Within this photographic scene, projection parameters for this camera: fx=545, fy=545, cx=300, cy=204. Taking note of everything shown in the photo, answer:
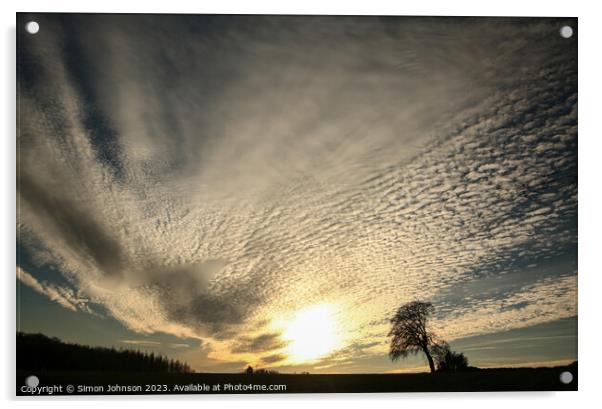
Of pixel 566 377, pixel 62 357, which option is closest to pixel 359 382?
pixel 566 377

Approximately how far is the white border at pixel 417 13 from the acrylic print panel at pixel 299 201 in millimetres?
81

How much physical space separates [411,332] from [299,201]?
4.46 feet

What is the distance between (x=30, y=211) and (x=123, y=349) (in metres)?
1.30

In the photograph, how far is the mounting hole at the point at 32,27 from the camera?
4.41 meters

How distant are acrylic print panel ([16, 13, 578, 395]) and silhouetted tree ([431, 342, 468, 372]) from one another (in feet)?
0.06

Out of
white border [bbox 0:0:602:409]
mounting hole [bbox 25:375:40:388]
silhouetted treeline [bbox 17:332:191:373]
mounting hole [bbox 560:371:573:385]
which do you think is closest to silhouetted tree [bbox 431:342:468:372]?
white border [bbox 0:0:602:409]

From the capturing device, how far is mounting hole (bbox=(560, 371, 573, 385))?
4.38 m

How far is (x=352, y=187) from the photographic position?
14.7ft

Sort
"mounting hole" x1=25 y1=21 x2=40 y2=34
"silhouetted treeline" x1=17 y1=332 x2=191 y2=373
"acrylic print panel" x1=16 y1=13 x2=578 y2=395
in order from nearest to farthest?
1. "silhouetted treeline" x1=17 y1=332 x2=191 y2=373
2. "acrylic print panel" x1=16 y1=13 x2=578 y2=395
3. "mounting hole" x1=25 y1=21 x2=40 y2=34

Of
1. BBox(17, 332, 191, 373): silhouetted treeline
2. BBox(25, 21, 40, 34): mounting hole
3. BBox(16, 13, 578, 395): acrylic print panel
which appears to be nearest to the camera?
BBox(17, 332, 191, 373): silhouetted treeline

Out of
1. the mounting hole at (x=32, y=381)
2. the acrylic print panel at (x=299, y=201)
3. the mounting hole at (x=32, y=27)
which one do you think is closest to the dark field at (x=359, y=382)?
the acrylic print panel at (x=299, y=201)

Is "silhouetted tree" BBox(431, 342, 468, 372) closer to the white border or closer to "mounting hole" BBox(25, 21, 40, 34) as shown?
the white border

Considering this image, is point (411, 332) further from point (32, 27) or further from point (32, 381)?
point (32, 27)

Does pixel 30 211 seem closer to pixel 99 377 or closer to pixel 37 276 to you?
pixel 37 276
